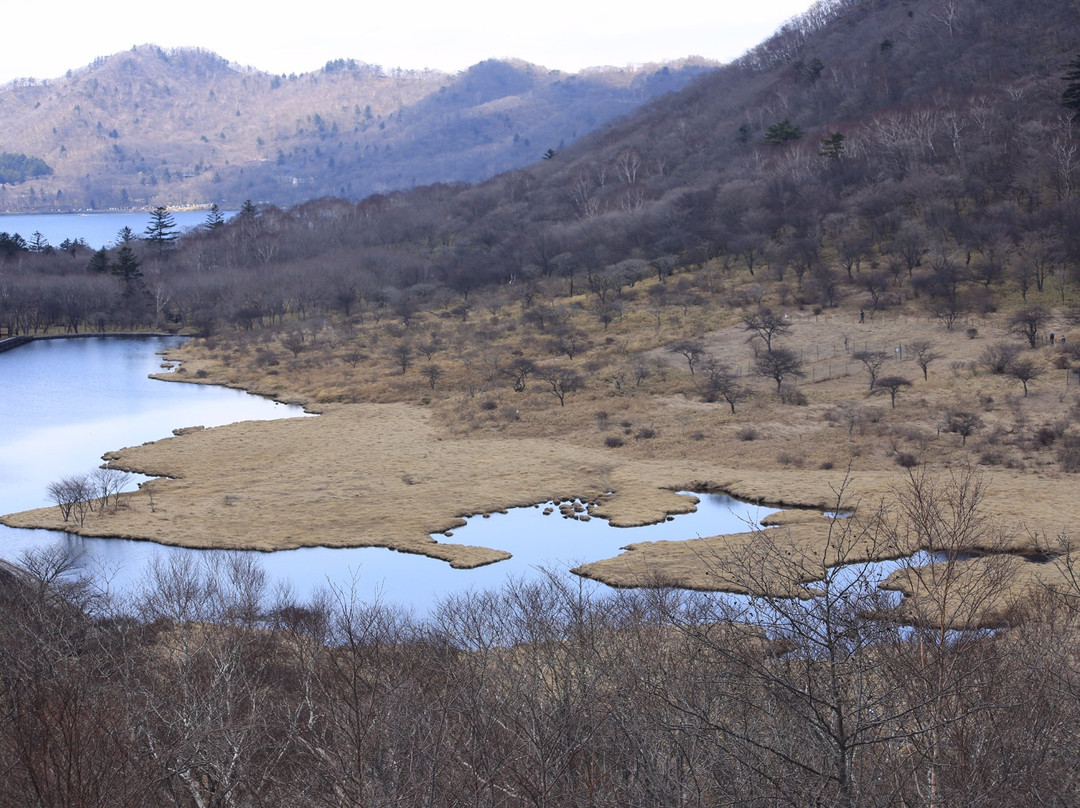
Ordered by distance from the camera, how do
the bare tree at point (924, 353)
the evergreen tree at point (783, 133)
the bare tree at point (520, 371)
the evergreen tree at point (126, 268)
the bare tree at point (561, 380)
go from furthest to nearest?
the evergreen tree at point (126, 268) < the evergreen tree at point (783, 133) < the bare tree at point (520, 371) < the bare tree at point (561, 380) < the bare tree at point (924, 353)

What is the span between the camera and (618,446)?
4800 cm

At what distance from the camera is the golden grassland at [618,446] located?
3691 cm

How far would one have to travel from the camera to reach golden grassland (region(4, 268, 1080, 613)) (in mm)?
36906

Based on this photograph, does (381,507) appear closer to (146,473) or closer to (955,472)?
(146,473)

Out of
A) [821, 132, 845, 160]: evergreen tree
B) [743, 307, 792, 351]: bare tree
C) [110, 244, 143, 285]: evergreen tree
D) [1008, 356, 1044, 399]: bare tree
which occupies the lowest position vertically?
[1008, 356, 1044, 399]: bare tree

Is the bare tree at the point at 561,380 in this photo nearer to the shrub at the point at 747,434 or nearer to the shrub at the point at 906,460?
the shrub at the point at 747,434

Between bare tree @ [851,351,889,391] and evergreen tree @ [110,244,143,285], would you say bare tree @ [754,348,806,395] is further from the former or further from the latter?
evergreen tree @ [110,244,143,285]

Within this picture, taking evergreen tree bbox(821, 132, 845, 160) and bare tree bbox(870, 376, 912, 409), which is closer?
bare tree bbox(870, 376, 912, 409)

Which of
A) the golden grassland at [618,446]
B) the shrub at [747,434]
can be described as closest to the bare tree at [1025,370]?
the golden grassland at [618,446]

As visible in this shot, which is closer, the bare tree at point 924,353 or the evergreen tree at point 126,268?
the bare tree at point 924,353

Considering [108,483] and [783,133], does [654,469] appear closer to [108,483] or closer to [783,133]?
[108,483]

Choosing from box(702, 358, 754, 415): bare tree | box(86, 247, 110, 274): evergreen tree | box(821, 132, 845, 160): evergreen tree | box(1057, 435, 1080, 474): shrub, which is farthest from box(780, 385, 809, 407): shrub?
box(86, 247, 110, 274): evergreen tree

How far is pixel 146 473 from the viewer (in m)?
47.1

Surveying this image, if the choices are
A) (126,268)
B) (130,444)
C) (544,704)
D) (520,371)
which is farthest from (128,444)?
(126,268)
